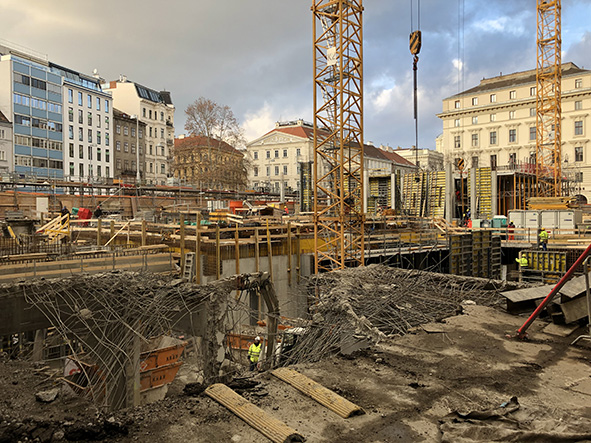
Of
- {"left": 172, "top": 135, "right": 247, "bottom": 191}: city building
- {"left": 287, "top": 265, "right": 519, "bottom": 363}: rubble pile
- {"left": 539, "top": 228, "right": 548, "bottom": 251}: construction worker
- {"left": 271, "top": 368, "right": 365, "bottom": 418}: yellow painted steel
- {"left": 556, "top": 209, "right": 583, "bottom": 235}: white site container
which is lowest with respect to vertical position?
{"left": 271, "top": 368, "right": 365, "bottom": 418}: yellow painted steel

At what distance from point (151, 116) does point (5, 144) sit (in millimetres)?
28061

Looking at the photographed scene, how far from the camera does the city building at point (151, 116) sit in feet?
239

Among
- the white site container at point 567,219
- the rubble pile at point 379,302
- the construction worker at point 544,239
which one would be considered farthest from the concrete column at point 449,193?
the rubble pile at point 379,302

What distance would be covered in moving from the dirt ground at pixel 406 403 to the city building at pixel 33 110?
5103 cm

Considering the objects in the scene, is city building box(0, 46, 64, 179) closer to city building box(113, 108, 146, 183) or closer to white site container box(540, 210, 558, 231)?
city building box(113, 108, 146, 183)

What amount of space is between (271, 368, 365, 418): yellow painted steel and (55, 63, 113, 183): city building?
57.3 m

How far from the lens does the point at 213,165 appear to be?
5847 centimetres

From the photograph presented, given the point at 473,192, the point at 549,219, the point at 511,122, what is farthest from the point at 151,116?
the point at 549,219

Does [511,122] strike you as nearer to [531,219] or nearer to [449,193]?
[449,193]

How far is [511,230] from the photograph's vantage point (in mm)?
28781

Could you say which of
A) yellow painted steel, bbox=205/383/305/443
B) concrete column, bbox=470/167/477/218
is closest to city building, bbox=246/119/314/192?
concrete column, bbox=470/167/477/218

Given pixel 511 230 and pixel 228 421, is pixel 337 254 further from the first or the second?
pixel 228 421

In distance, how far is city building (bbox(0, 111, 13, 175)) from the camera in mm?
49469

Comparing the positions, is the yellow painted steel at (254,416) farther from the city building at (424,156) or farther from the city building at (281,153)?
the city building at (424,156)
